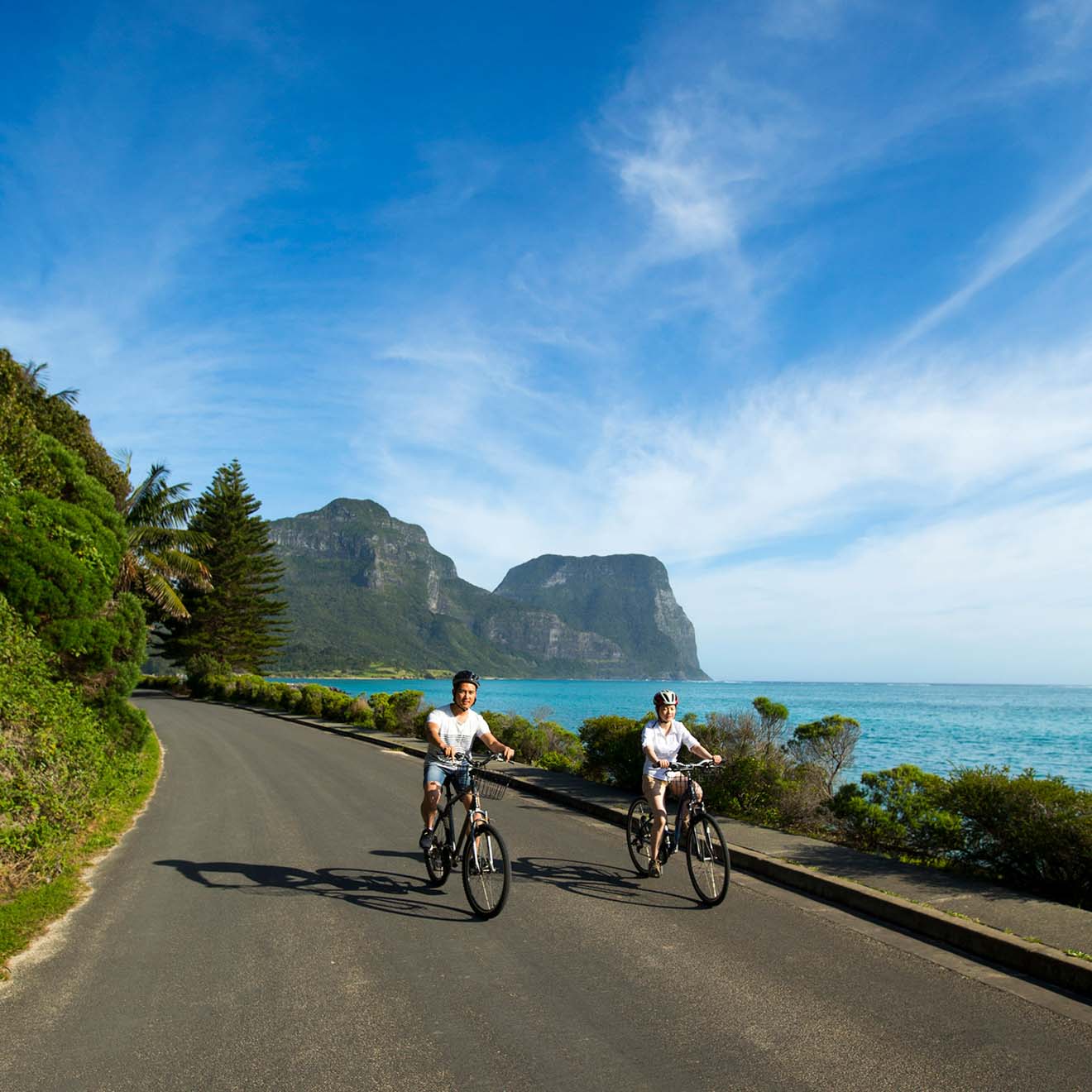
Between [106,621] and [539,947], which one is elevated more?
[106,621]

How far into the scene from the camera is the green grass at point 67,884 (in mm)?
5906

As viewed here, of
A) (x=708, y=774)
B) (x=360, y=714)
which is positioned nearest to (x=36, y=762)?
Answer: (x=708, y=774)

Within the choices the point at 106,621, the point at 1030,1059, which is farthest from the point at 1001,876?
the point at 106,621

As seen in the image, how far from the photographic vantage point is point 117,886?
7.53 meters

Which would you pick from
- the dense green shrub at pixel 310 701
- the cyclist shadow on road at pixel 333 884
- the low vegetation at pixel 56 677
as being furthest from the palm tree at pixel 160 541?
the cyclist shadow on road at pixel 333 884

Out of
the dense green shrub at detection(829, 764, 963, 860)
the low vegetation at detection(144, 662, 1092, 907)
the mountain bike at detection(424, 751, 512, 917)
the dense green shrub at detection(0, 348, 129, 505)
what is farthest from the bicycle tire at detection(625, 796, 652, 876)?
the dense green shrub at detection(0, 348, 129, 505)

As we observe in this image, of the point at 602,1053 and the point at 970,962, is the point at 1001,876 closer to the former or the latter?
the point at 970,962

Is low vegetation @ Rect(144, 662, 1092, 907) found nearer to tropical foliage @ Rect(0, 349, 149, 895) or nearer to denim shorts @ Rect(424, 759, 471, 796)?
denim shorts @ Rect(424, 759, 471, 796)

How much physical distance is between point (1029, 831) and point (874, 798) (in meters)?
2.29

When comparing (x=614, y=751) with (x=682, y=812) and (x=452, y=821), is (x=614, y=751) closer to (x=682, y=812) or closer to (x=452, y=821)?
(x=682, y=812)

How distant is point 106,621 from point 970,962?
11471 mm

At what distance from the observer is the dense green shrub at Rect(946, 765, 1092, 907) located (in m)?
7.04

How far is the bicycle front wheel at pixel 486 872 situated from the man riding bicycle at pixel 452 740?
40cm

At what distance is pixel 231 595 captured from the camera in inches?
2125
